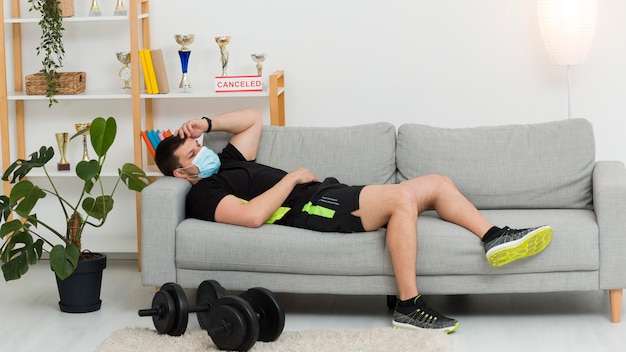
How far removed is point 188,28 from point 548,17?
5.78ft

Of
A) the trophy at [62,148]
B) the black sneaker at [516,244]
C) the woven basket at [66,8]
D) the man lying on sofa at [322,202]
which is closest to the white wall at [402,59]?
the woven basket at [66,8]

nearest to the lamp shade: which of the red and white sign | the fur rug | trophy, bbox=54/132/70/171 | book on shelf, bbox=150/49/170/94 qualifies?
the red and white sign

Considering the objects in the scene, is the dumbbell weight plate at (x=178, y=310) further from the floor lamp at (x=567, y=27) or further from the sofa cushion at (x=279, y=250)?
the floor lamp at (x=567, y=27)

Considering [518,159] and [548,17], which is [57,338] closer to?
[518,159]

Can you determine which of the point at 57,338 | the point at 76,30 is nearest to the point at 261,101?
the point at 76,30

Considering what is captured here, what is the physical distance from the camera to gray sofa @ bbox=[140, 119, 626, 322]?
3.62 meters

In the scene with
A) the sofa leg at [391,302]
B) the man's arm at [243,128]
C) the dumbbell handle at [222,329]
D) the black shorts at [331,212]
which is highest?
the man's arm at [243,128]

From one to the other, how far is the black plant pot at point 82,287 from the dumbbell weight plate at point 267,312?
2.73ft

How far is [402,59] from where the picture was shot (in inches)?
189

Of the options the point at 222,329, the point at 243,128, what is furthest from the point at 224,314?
the point at 243,128

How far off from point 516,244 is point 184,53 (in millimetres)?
1967

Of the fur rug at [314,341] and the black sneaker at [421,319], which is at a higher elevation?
the black sneaker at [421,319]

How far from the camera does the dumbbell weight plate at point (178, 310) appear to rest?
3.46 m

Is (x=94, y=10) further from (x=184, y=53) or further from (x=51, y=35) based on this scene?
(x=184, y=53)
